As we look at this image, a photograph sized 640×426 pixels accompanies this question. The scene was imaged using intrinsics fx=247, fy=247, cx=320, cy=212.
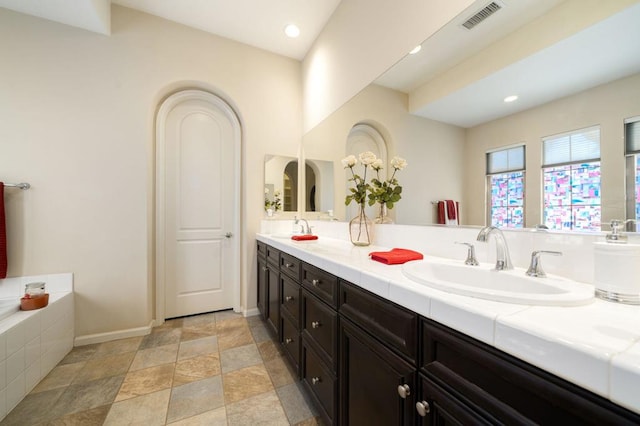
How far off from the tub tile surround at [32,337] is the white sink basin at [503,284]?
224 centimetres

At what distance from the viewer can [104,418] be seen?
4.47ft

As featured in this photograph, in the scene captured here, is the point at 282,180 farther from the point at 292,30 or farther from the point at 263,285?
the point at 292,30

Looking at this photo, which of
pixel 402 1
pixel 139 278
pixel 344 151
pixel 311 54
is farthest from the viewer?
pixel 311 54

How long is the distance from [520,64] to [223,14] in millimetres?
2528

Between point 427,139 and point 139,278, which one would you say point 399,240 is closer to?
point 427,139

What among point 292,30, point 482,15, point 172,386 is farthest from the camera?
point 292,30

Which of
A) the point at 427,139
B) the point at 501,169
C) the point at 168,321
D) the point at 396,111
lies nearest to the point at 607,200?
the point at 501,169

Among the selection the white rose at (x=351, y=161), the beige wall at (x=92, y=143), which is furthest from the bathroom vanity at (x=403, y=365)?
the beige wall at (x=92, y=143)

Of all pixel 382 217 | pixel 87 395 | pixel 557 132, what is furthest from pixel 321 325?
pixel 87 395

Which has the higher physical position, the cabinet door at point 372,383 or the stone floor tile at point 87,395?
the cabinet door at point 372,383

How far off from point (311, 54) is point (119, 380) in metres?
3.36

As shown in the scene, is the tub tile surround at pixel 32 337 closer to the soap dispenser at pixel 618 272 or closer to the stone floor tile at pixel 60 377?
the stone floor tile at pixel 60 377

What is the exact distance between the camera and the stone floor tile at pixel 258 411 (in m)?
1.33

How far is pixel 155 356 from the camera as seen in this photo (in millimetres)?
1960
